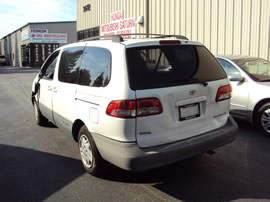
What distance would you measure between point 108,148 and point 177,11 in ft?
31.8

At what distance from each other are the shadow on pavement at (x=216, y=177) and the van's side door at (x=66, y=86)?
3.59 feet

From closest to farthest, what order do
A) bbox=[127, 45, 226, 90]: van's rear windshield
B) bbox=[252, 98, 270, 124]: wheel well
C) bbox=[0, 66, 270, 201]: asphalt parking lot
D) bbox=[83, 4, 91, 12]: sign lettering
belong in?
bbox=[127, 45, 226, 90]: van's rear windshield < bbox=[0, 66, 270, 201]: asphalt parking lot < bbox=[252, 98, 270, 124]: wheel well < bbox=[83, 4, 91, 12]: sign lettering

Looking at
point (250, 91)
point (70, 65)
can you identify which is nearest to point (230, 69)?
point (250, 91)

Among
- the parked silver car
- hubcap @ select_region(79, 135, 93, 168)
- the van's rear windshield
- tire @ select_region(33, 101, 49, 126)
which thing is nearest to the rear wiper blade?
the van's rear windshield

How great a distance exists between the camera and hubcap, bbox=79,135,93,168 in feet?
11.8

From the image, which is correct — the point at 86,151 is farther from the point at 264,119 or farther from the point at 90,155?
the point at 264,119

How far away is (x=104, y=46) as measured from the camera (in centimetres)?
345

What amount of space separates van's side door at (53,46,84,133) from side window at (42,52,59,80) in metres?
0.52

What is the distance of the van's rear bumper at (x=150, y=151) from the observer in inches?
115

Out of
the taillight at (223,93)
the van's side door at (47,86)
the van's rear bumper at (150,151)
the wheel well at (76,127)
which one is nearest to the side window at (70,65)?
the van's side door at (47,86)

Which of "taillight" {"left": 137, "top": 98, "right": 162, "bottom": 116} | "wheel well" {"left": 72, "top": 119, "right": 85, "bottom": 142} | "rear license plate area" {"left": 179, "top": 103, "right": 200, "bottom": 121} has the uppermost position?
"taillight" {"left": 137, "top": 98, "right": 162, "bottom": 116}

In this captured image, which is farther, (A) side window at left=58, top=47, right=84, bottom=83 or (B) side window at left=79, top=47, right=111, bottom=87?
(A) side window at left=58, top=47, right=84, bottom=83

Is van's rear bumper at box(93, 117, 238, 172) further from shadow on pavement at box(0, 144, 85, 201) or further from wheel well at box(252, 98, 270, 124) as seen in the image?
wheel well at box(252, 98, 270, 124)

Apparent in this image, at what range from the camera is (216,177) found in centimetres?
357
